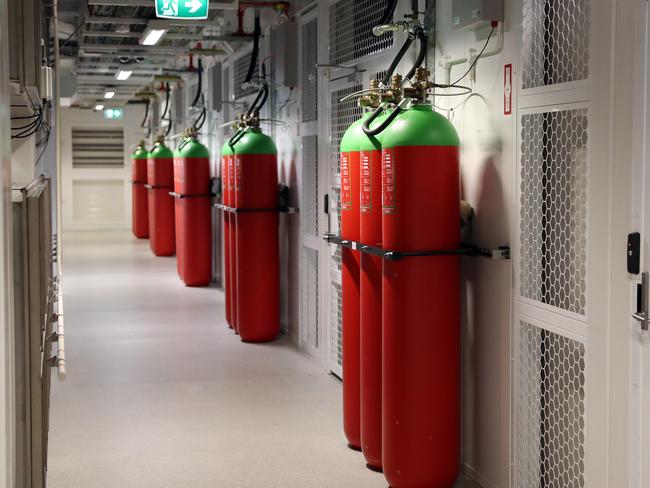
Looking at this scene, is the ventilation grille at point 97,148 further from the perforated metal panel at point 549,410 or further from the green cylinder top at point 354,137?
the perforated metal panel at point 549,410

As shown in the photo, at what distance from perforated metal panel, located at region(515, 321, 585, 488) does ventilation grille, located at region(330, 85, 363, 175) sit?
2.28 m

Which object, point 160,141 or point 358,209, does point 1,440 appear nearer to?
point 358,209

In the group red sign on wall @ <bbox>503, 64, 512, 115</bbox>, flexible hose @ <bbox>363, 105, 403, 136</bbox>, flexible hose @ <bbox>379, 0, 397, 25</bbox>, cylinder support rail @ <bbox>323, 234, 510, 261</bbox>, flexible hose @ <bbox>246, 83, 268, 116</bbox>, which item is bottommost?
cylinder support rail @ <bbox>323, 234, 510, 261</bbox>

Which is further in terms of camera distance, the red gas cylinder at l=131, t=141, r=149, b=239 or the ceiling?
the red gas cylinder at l=131, t=141, r=149, b=239

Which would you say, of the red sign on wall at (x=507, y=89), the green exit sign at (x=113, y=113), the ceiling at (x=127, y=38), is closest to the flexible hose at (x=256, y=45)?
the ceiling at (x=127, y=38)

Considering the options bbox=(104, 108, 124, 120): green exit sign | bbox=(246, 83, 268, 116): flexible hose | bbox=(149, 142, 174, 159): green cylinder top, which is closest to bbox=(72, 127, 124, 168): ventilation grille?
bbox=(104, 108, 124, 120): green exit sign

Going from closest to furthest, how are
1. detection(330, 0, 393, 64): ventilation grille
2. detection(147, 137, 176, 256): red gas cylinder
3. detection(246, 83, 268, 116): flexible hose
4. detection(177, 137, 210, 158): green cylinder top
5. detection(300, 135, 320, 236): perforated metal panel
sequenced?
detection(330, 0, 393, 64): ventilation grille → detection(300, 135, 320, 236): perforated metal panel → detection(246, 83, 268, 116): flexible hose → detection(177, 137, 210, 158): green cylinder top → detection(147, 137, 176, 256): red gas cylinder

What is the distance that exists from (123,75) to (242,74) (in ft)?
13.5

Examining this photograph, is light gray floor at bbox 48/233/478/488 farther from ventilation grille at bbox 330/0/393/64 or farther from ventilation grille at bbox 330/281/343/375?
ventilation grille at bbox 330/0/393/64

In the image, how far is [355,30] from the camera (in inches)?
204

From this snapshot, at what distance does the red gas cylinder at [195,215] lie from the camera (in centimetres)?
988

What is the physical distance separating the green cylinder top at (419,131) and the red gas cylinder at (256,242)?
3.31 meters

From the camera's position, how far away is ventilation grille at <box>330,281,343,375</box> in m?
5.54

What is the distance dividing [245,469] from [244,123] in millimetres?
3544
